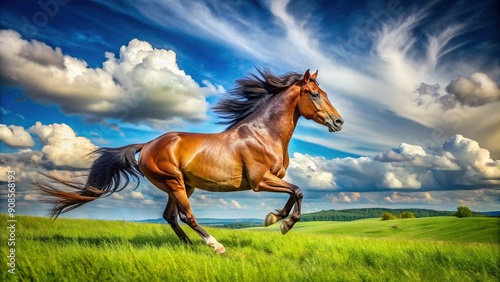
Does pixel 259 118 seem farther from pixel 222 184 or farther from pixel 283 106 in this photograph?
pixel 222 184

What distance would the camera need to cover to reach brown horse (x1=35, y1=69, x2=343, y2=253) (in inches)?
226

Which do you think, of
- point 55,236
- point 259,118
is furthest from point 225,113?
point 55,236

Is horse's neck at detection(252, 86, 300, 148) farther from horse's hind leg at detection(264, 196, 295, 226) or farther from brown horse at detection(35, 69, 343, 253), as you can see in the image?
horse's hind leg at detection(264, 196, 295, 226)

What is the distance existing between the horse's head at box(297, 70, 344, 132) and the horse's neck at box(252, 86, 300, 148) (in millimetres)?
140

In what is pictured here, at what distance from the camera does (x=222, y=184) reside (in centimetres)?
578

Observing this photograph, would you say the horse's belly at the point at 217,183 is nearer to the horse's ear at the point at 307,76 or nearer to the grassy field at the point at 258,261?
the grassy field at the point at 258,261

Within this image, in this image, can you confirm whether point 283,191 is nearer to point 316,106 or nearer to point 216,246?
point 216,246

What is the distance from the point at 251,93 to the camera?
22.0ft

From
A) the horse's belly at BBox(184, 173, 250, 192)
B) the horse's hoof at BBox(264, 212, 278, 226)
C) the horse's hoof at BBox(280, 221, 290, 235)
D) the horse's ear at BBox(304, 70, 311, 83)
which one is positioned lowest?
the horse's hoof at BBox(280, 221, 290, 235)

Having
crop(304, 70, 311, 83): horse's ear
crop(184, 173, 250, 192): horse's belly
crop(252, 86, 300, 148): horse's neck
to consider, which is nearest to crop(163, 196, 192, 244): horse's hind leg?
crop(184, 173, 250, 192): horse's belly

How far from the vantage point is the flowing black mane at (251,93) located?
6.59m

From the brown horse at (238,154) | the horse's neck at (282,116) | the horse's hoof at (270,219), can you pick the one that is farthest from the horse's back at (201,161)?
the horse's neck at (282,116)

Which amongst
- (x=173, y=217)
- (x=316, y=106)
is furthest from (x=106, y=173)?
(x=316, y=106)

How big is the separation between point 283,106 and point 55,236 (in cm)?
570
